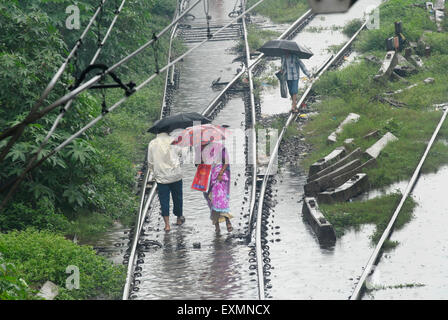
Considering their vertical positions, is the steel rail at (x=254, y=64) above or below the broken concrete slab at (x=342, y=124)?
above

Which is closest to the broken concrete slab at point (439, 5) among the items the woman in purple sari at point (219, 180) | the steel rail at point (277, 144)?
the steel rail at point (277, 144)

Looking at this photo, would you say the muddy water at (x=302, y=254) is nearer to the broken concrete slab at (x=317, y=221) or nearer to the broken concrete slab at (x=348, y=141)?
the broken concrete slab at (x=317, y=221)

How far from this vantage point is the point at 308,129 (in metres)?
16.1

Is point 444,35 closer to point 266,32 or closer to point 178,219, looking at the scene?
point 266,32

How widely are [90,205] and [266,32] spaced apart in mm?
11936

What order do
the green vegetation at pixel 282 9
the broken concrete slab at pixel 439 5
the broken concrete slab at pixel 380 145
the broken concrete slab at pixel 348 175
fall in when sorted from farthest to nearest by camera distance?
1. the green vegetation at pixel 282 9
2. the broken concrete slab at pixel 439 5
3. the broken concrete slab at pixel 380 145
4. the broken concrete slab at pixel 348 175

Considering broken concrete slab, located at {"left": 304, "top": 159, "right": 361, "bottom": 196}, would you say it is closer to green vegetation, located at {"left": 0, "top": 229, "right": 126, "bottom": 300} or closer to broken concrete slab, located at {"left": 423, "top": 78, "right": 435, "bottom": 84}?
green vegetation, located at {"left": 0, "top": 229, "right": 126, "bottom": 300}

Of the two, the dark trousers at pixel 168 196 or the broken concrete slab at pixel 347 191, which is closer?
the dark trousers at pixel 168 196

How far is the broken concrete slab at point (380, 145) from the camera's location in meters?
14.0

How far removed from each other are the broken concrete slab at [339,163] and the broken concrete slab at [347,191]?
0.41m

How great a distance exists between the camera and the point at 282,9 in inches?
Result: 1052

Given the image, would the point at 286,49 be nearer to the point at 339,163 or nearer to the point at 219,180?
the point at 339,163

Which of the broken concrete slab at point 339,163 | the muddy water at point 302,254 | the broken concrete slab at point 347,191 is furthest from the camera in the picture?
the broken concrete slab at point 339,163

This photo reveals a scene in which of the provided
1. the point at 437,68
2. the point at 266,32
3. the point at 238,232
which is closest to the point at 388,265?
the point at 238,232
